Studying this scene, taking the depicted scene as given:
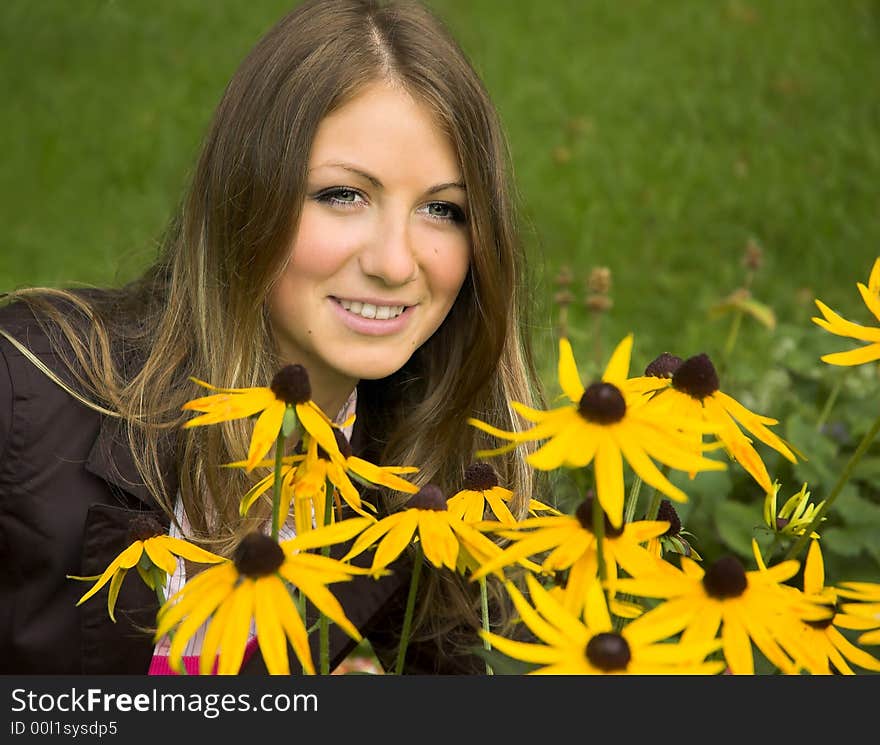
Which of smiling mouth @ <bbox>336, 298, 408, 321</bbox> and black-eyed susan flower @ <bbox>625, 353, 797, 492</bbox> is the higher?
smiling mouth @ <bbox>336, 298, 408, 321</bbox>

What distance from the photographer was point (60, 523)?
5.57ft

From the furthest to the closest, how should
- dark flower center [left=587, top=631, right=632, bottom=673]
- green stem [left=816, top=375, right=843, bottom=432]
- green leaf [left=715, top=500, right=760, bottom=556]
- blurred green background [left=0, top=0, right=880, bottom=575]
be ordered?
1. blurred green background [left=0, top=0, right=880, bottom=575]
2. green stem [left=816, top=375, right=843, bottom=432]
3. green leaf [left=715, top=500, right=760, bottom=556]
4. dark flower center [left=587, top=631, right=632, bottom=673]

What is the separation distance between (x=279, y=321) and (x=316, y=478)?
3.09ft

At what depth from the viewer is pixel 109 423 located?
173 cm

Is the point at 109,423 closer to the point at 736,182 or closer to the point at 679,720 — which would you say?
the point at 679,720

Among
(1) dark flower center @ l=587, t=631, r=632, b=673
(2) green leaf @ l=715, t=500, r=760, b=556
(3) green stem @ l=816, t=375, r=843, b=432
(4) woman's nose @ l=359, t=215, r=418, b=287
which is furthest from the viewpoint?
(3) green stem @ l=816, t=375, r=843, b=432

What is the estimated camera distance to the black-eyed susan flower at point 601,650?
0.66m

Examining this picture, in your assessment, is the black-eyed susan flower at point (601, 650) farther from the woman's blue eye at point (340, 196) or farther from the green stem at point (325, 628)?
the woman's blue eye at point (340, 196)

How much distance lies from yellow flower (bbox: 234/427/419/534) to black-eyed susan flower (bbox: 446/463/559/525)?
0.04 metres

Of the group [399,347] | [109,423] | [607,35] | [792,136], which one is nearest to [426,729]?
[399,347]

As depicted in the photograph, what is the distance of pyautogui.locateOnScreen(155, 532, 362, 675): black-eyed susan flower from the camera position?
2.24 feet

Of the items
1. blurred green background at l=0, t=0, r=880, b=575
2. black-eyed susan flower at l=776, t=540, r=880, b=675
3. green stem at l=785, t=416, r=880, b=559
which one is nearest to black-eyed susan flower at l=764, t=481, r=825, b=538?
green stem at l=785, t=416, r=880, b=559

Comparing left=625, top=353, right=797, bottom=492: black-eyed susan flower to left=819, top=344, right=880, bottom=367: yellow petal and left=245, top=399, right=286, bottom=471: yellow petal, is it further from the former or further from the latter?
left=245, top=399, right=286, bottom=471: yellow petal

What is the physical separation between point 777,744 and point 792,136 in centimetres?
444
